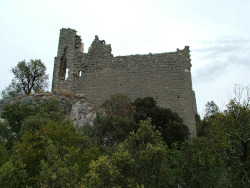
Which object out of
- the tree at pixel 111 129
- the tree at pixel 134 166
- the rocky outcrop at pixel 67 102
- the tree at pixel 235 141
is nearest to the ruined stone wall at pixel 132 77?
the rocky outcrop at pixel 67 102

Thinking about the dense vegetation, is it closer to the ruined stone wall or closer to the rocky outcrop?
the rocky outcrop

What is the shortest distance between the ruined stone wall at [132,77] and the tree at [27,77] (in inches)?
Answer: 136

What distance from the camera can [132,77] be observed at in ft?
62.2

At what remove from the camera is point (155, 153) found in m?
7.27

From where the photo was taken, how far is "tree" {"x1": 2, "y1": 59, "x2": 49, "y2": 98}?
916 inches

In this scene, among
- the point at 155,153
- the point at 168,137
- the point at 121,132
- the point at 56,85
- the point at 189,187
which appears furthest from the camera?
the point at 56,85

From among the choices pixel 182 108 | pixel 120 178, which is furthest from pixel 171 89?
pixel 120 178

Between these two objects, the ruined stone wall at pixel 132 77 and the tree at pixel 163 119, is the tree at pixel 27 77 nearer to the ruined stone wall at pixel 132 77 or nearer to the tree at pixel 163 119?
the ruined stone wall at pixel 132 77

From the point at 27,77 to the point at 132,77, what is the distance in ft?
32.9

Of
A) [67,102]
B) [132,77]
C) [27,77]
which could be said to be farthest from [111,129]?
[27,77]

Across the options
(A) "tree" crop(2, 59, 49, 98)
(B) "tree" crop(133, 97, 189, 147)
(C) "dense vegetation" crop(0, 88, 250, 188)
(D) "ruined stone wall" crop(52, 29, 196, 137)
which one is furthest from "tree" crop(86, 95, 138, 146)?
(A) "tree" crop(2, 59, 49, 98)

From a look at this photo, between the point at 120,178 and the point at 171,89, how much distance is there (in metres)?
12.5

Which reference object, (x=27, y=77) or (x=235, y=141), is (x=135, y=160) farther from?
(x=27, y=77)

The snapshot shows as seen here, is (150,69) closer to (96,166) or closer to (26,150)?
(26,150)
